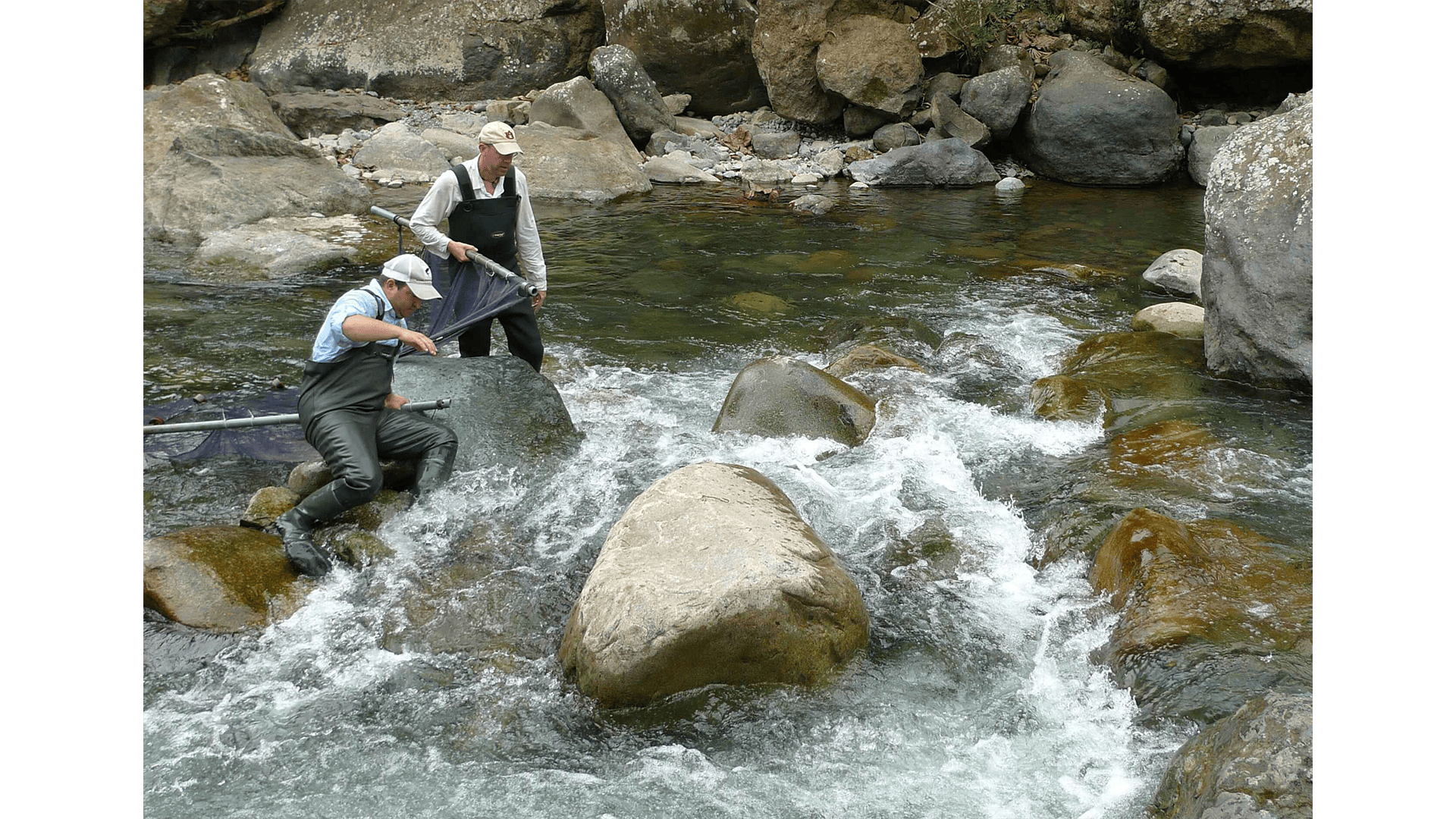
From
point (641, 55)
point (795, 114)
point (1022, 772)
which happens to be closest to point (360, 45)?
point (641, 55)

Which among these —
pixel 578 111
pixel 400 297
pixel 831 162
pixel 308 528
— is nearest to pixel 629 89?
pixel 578 111

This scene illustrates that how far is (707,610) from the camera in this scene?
483 cm

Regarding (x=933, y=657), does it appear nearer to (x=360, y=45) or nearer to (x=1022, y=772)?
(x=1022, y=772)

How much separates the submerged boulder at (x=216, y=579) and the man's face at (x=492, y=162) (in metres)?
2.77

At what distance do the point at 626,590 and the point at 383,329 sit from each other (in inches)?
82.7

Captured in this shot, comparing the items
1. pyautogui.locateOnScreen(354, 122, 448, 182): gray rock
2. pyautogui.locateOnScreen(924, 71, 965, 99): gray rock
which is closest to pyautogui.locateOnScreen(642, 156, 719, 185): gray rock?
pyautogui.locateOnScreen(354, 122, 448, 182): gray rock

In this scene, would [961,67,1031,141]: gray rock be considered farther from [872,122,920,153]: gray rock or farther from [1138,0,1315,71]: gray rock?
[1138,0,1315,71]: gray rock

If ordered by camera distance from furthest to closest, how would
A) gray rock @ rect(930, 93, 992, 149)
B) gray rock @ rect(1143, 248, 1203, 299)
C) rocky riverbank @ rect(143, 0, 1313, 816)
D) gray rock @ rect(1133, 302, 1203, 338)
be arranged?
1. gray rock @ rect(930, 93, 992, 149)
2. gray rock @ rect(1143, 248, 1203, 299)
3. gray rock @ rect(1133, 302, 1203, 338)
4. rocky riverbank @ rect(143, 0, 1313, 816)

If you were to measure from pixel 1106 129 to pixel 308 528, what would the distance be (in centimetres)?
1509

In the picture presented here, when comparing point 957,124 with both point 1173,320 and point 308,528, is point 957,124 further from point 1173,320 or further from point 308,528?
point 308,528

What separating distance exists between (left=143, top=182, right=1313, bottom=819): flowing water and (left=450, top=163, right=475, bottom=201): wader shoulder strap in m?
1.86

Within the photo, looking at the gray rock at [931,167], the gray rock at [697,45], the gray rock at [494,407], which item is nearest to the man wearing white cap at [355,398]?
the gray rock at [494,407]

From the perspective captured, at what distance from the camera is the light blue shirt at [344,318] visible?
5.94 metres

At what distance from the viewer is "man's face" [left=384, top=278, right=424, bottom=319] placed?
6060 millimetres
